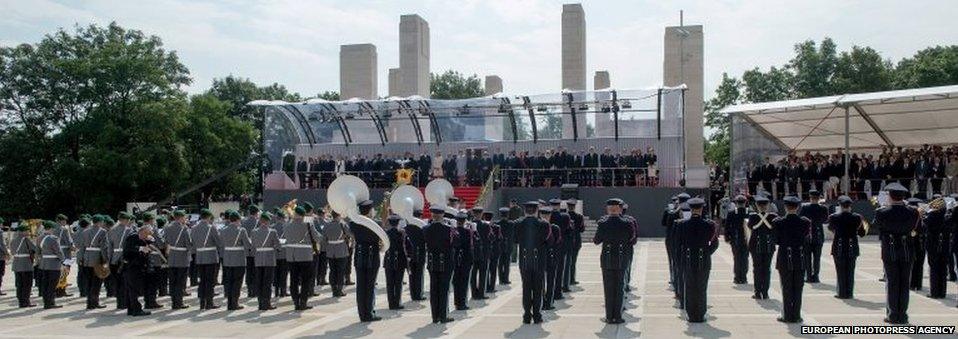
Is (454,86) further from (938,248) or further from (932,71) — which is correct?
(938,248)


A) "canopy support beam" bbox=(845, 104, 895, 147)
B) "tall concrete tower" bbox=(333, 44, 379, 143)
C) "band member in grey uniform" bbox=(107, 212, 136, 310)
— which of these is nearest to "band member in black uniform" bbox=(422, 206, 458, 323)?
"band member in grey uniform" bbox=(107, 212, 136, 310)

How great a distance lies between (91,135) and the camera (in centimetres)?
4634

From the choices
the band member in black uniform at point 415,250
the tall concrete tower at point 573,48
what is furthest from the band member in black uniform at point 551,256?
the tall concrete tower at point 573,48

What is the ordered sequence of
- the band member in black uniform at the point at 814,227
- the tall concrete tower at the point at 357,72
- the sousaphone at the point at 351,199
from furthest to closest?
1. the tall concrete tower at the point at 357,72
2. the band member in black uniform at the point at 814,227
3. the sousaphone at the point at 351,199

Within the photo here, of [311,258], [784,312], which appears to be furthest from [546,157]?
→ [784,312]

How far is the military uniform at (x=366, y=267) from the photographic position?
41.3 feet

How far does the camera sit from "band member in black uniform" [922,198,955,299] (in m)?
13.9

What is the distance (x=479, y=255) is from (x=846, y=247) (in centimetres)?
577

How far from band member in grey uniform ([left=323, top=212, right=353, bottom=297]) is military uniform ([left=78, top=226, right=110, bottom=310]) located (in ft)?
12.1

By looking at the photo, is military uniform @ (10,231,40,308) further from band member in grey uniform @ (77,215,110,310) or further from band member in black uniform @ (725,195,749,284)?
band member in black uniform @ (725,195,749,284)

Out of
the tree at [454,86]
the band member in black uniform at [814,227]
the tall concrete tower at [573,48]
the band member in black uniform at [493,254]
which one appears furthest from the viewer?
the tree at [454,86]

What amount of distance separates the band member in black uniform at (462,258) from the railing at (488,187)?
1488cm

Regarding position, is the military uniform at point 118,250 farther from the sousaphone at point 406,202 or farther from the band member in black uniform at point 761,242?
the band member in black uniform at point 761,242

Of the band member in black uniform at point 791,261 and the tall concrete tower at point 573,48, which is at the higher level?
the tall concrete tower at point 573,48
